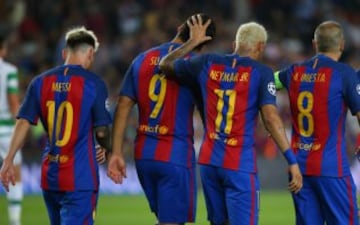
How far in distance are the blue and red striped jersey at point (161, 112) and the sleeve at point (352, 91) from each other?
1.26 m

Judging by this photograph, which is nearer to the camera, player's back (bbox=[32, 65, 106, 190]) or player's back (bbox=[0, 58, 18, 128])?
player's back (bbox=[32, 65, 106, 190])

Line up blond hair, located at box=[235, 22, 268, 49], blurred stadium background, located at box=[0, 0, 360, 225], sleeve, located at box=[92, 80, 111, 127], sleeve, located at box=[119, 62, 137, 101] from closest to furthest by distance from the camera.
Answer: sleeve, located at box=[92, 80, 111, 127] → blond hair, located at box=[235, 22, 268, 49] → sleeve, located at box=[119, 62, 137, 101] → blurred stadium background, located at box=[0, 0, 360, 225]

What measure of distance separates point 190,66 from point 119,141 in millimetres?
854

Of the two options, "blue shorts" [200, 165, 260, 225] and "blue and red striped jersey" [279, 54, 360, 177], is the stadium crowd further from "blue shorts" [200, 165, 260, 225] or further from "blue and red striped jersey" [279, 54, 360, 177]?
"blue shorts" [200, 165, 260, 225]

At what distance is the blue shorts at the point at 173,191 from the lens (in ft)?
31.2

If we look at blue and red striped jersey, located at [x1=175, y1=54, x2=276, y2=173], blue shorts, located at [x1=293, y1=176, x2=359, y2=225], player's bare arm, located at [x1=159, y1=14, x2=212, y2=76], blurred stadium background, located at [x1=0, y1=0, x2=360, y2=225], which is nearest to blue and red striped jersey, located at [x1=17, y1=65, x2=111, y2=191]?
player's bare arm, located at [x1=159, y1=14, x2=212, y2=76]

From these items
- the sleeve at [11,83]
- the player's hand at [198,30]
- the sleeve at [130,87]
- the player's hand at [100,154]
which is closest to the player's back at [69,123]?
the player's hand at [100,154]

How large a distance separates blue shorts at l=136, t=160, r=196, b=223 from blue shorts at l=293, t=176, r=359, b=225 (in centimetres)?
87

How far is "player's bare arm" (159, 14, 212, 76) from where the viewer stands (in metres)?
9.43

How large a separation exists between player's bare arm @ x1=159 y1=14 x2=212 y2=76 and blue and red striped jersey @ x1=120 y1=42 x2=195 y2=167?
0.13 metres

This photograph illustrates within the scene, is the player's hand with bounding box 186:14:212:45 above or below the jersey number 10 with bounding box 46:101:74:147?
above

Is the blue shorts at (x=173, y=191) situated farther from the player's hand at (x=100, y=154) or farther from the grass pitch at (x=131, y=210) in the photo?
the grass pitch at (x=131, y=210)

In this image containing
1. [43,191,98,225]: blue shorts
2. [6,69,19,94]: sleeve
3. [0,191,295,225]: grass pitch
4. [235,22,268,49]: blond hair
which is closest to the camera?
[43,191,98,225]: blue shorts

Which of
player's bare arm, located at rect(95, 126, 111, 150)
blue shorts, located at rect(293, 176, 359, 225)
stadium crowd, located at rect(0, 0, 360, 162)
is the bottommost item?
blue shorts, located at rect(293, 176, 359, 225)
